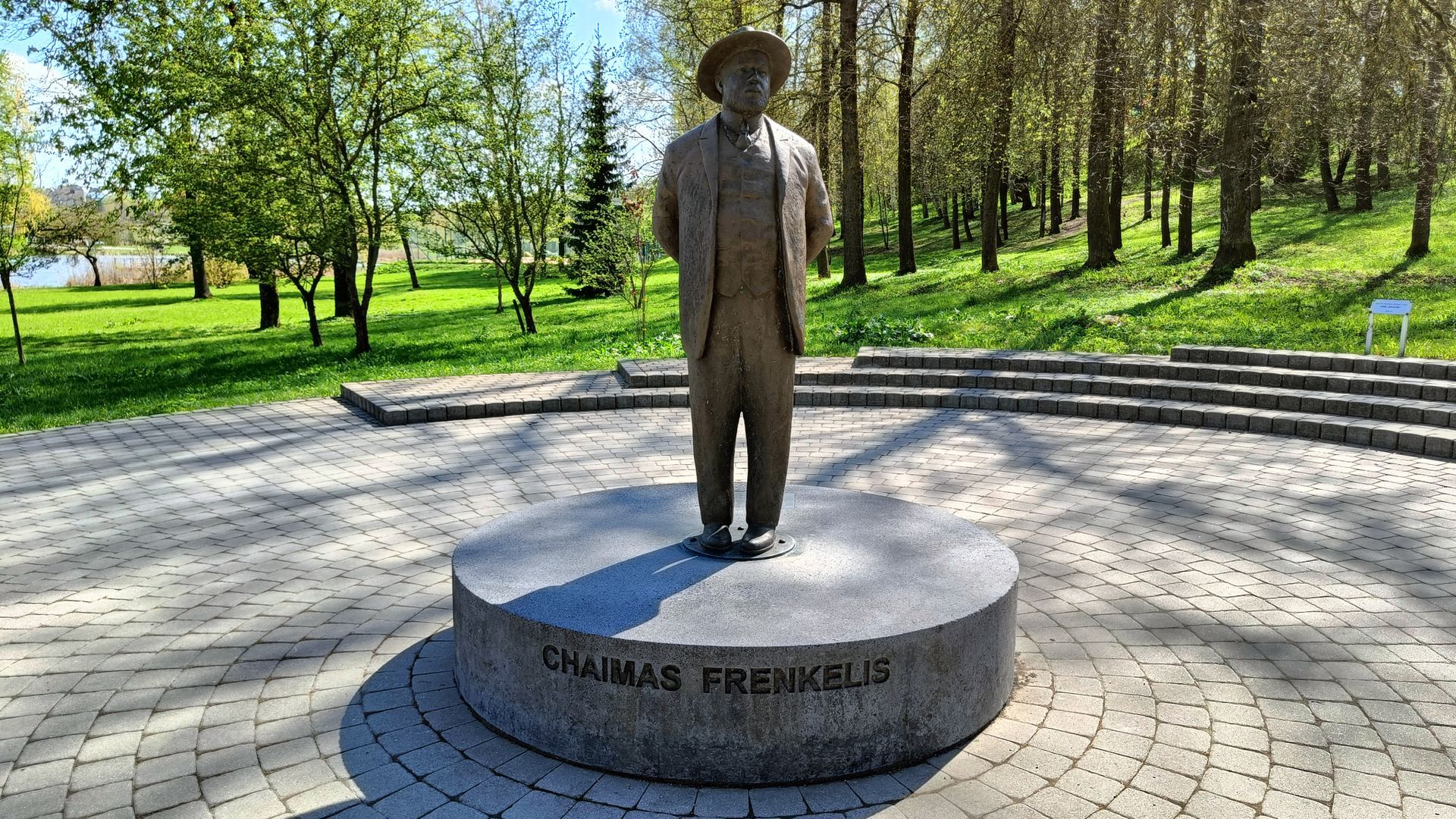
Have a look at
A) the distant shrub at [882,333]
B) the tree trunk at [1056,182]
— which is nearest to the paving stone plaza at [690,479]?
the distant shrub at [882,333]

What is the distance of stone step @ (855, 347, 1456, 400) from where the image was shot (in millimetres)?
9789

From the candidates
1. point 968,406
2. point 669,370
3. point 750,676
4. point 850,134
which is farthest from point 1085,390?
point 850,134

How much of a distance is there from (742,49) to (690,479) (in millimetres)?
4182

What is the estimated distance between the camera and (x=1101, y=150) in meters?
16.7

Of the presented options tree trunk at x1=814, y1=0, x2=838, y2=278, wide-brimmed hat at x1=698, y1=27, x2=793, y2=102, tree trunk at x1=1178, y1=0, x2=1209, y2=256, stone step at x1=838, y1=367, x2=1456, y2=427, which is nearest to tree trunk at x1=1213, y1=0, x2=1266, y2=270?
tree trunk at x1=1178, y1=0, x2=1209, y2=256

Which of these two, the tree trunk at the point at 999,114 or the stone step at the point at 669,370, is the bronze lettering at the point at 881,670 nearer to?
the stone step at the point at 669,370

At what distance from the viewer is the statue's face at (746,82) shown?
13.6 ft

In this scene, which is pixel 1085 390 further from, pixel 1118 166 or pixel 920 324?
pixel 1118 166

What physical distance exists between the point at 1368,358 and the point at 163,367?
1808cm

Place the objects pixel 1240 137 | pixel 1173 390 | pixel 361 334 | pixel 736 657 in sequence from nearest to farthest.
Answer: pixel 736 657, pixel 1173 390, pixel 1240 137, pixel 361 334

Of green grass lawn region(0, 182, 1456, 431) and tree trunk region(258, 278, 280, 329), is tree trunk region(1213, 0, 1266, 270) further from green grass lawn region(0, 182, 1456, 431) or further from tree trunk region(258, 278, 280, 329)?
tree trunk region(258, 278, 280, 329)

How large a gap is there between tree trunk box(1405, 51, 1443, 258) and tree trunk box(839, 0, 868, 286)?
9.37 meters

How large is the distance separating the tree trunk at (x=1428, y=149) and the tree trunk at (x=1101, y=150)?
4.18m

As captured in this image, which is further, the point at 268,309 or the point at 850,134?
the point at 268,309
